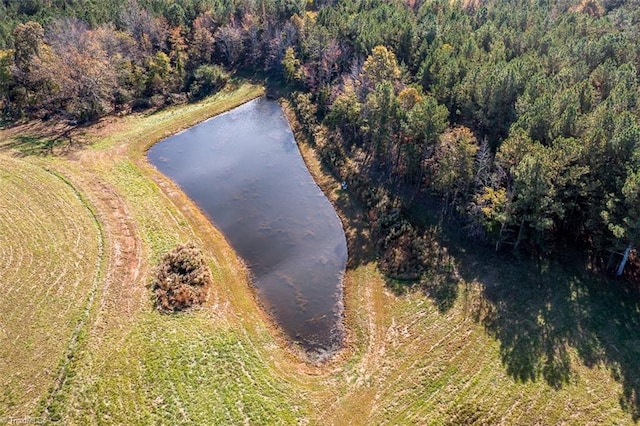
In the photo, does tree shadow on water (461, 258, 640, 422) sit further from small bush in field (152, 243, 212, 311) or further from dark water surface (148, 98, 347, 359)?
small bush in field (152, 243, 212, 311)

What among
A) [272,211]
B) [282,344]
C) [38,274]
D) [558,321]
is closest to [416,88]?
[272,211]

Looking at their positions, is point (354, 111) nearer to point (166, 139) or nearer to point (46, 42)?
point (166, 139)

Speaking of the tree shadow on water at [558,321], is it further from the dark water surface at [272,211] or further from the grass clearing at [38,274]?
the grass clearing at [38,274]

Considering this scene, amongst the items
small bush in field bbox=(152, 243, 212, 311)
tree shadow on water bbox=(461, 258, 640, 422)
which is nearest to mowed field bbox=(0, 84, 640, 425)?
tree shadow on water bbox=(461, 258, 640, 422)

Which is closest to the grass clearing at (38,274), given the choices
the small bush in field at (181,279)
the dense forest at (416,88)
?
the small bush in field at (181,279)

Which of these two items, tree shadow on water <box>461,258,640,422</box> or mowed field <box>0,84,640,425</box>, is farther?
tree shadow on water <box>461,258,640,422</box>

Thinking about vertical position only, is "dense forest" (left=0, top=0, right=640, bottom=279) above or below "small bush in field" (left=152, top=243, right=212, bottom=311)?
above
